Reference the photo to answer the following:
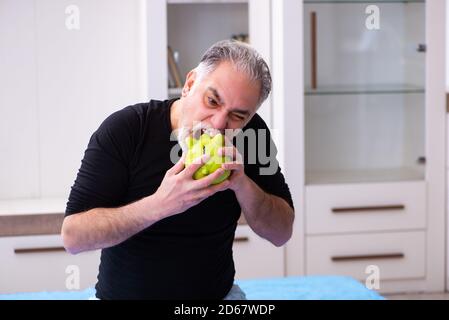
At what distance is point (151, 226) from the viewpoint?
5.49ft

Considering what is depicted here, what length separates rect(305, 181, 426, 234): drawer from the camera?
3.54 m

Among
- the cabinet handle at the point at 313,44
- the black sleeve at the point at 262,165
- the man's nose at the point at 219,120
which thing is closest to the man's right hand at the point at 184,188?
the man's nose at the point at 219,120

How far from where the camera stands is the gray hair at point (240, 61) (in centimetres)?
156

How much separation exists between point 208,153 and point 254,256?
2075mm

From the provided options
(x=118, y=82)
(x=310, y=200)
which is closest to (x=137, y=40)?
(x=118, y=82)

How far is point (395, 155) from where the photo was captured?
12.8ft

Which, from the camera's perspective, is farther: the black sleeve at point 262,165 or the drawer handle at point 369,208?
the drawer handle at point 369,208

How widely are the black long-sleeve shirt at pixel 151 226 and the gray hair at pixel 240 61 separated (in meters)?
0.18

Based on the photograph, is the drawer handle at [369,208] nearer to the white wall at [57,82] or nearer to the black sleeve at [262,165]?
the white wall at [57,82]

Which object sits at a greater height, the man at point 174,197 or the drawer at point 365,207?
the man at point 174,197

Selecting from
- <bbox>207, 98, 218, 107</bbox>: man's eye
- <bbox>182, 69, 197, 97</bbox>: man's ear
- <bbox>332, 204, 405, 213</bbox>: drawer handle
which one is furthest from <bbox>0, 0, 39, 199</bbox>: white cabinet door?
<bbox>207, 98, 218, 107</bbox>: man's eye

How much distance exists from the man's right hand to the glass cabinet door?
2.20 meters

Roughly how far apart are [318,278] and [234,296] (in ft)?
2.82

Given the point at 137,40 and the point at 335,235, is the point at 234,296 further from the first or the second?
the point at 137,40
